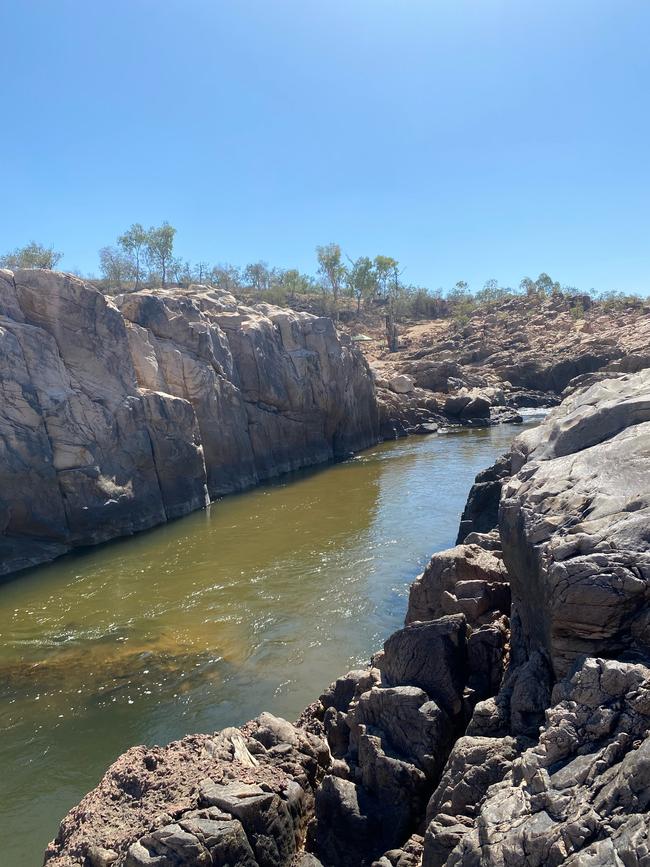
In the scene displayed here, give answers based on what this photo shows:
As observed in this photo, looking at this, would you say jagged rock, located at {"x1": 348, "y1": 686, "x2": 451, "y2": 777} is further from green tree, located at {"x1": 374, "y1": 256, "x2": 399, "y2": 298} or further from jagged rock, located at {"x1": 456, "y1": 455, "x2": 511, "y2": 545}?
green tree, located at {"x1": 374, "y1": 256, "x2": 399, "y2": 298}

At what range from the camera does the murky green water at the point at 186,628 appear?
28.8 feet

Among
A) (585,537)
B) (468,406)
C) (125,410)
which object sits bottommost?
(585,537)

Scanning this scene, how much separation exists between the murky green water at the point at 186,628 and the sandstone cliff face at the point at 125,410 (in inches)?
44.2

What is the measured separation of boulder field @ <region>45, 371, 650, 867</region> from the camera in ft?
13.6

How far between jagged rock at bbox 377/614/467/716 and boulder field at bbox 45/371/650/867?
0.7 inches

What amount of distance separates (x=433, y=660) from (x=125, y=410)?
14.9 m

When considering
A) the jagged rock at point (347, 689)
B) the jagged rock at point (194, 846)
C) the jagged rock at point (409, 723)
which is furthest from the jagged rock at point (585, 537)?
the jagged rock at point (194, 846)

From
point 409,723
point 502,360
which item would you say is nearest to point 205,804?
point 409,723

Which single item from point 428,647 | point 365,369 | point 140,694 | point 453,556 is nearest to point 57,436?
point 140,694

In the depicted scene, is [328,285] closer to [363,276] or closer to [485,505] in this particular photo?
[363,276]

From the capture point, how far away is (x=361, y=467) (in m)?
28.4

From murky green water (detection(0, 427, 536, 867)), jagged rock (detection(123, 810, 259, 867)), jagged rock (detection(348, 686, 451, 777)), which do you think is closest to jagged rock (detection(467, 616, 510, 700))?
jagged rock (detection(348, 686, 451, 777))

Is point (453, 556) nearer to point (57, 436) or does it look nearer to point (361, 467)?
point (57, 436)

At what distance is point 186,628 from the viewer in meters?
12.3
